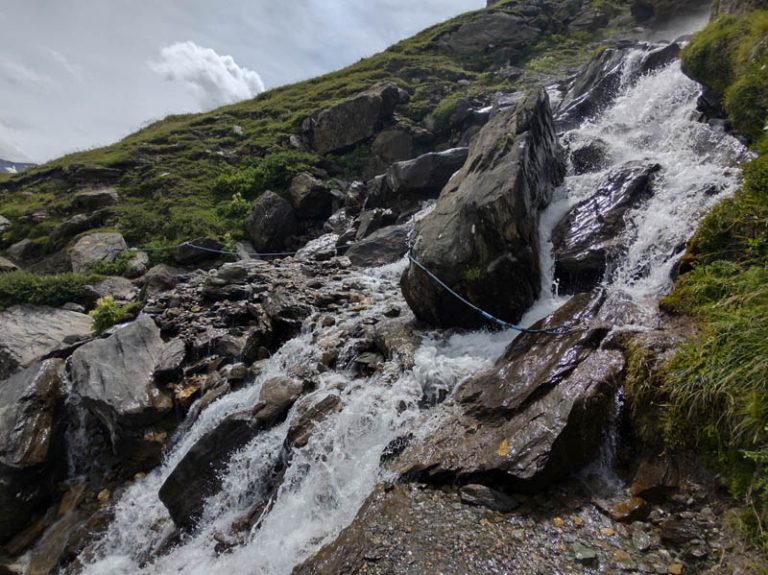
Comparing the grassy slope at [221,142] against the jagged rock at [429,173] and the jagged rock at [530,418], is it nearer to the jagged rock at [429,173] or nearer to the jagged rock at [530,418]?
the jagged rock at [429,173]

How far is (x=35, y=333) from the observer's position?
13.5 metres

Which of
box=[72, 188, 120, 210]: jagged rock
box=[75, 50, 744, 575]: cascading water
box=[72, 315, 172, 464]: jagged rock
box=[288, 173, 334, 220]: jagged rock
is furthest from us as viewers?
box=[72, 188, 120, 210]: jagged rock

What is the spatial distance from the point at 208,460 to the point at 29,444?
5020mm

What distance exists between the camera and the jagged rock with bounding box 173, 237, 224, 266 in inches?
741

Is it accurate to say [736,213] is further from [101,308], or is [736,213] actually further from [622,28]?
[622,28]

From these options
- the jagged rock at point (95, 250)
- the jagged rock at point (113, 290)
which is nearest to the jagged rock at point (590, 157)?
the jagged rock at point (113, 290)

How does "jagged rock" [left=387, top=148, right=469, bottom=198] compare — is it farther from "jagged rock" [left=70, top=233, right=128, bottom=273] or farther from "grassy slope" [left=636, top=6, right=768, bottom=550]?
"jagged rock" [left=70, top=233, right=128, bottom=273]

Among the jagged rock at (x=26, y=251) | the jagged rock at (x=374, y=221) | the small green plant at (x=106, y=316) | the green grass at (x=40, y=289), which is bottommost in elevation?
the small green plant at (x=106, y=316)

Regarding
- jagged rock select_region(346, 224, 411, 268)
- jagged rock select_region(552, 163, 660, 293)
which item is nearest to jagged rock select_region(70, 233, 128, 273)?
jagged rock select_region(346, 224, 411, 268)

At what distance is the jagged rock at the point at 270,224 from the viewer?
69.2ft

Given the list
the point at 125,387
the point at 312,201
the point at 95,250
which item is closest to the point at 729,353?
the point at 125,387

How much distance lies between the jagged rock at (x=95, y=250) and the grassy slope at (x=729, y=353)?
2190cm

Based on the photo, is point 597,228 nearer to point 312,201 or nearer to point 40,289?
point 312,201

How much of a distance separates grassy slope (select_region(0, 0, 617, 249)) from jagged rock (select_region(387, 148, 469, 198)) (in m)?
9.58
